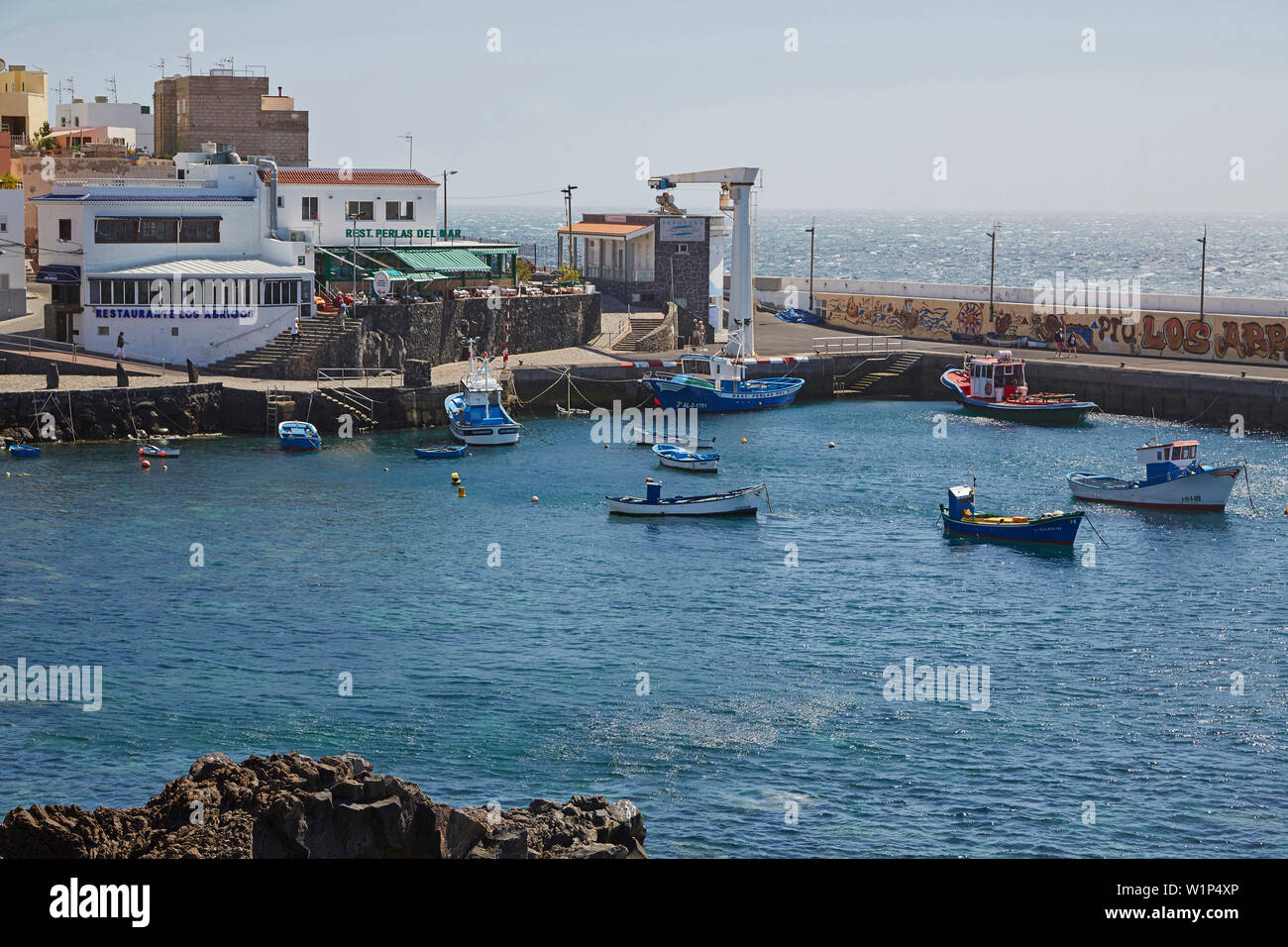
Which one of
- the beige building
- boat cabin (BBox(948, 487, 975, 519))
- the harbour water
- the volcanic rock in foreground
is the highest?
the beige building

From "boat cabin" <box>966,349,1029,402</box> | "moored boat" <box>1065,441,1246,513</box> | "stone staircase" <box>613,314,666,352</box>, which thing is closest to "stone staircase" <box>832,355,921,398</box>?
"boat cabin" <box>966,349,1029,402</box>

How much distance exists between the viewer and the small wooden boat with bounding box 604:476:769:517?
61094 mm

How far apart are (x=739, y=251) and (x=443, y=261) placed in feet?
63.7

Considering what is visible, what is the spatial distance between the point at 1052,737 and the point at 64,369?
195 feet

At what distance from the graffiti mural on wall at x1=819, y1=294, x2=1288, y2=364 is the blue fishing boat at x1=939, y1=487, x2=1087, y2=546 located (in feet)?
126

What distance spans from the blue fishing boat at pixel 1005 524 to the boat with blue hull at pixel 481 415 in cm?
2593

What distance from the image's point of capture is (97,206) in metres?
83.3

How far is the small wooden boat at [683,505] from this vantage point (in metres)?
61.1

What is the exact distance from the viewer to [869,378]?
320ft

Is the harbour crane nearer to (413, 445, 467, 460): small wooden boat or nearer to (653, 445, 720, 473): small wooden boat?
(653, 445, 720, 473): small wooden boat

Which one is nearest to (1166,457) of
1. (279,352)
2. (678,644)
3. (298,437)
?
(678,644)

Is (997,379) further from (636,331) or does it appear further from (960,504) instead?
(960,504)

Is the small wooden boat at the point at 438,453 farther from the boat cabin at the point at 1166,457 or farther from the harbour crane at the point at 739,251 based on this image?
the boat cabin at the point at 1166,457
